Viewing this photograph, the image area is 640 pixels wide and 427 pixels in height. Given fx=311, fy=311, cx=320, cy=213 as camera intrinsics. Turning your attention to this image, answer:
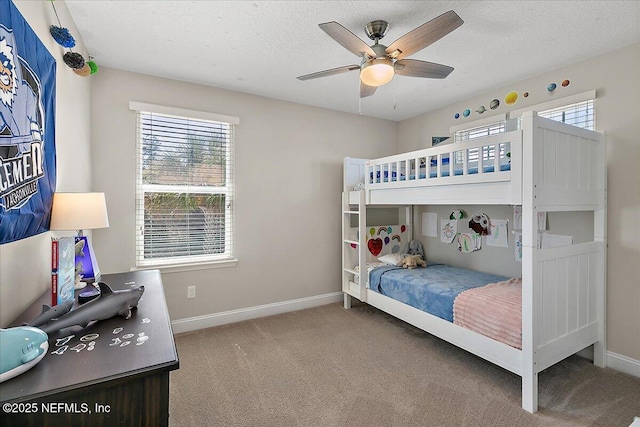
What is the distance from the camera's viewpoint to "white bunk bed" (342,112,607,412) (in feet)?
6.13

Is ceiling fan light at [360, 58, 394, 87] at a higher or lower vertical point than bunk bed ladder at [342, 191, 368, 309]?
A: higher

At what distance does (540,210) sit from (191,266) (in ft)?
9.27

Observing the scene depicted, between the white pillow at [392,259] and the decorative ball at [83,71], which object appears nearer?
the decorative ball at [83,71]

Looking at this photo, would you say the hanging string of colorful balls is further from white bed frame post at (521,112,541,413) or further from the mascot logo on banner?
white bed frame post at (521,112,541,413)

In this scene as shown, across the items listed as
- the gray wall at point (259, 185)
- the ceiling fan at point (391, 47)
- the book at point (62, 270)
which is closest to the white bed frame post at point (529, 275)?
the ceiling fan at point (391, 47)

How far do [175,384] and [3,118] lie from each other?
1836 millimetres

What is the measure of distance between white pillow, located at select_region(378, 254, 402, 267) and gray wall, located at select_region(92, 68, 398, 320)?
58 cm

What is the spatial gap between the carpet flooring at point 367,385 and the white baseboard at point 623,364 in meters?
0.07

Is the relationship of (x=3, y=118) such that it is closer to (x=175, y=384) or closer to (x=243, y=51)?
(x=243, y=51)

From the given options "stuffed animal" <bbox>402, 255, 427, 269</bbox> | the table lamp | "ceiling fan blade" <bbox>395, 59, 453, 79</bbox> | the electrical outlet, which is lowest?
the electrical outlet

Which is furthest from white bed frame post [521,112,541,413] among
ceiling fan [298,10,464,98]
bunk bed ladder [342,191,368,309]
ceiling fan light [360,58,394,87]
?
bunk bed ladder [342,191,368,309]

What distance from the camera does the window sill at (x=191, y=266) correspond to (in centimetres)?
281

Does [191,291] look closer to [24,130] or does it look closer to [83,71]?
[83,71]

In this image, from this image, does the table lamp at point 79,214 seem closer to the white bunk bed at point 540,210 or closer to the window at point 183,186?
the window at point 183,186
